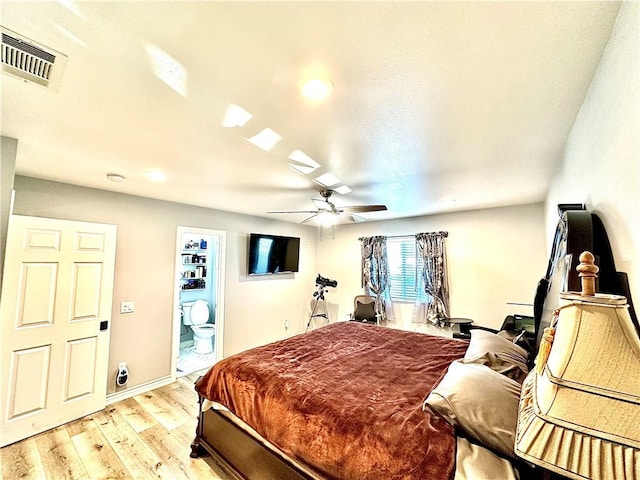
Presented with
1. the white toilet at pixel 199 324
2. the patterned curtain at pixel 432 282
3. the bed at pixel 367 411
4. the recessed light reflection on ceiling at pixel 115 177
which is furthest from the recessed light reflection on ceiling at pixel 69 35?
the patterned curtain at pixel 432 282

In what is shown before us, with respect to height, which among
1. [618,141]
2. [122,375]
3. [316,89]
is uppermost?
[316,89]

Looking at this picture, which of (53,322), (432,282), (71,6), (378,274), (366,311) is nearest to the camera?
(71,6)

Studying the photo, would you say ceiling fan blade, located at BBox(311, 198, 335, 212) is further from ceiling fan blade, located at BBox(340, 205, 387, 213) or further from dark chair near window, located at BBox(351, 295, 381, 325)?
dark chair near window, located at BBox(351, 295, 381, 325)

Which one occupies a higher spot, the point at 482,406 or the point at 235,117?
the point at 235,117

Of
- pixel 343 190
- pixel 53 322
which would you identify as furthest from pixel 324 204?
pixel 53 322

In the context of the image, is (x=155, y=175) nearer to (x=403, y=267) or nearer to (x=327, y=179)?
(x=327, y=179)

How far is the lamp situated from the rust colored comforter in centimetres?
73

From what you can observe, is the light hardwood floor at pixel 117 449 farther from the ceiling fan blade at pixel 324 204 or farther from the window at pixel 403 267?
the window at pixel 403 267

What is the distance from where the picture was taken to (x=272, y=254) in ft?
17.0

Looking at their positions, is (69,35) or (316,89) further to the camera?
(316,89)

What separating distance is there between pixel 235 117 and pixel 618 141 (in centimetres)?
185

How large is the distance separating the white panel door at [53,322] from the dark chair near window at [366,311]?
375 centimetres

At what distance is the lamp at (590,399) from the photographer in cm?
59

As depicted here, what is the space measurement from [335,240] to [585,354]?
5.43m
